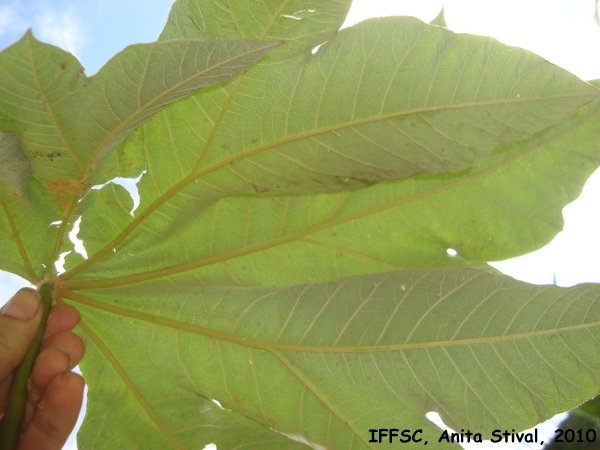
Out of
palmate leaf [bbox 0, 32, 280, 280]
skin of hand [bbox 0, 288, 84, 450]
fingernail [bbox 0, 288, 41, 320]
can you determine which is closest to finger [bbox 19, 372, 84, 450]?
skin of hand [bbox 0, 288, 84, 450]

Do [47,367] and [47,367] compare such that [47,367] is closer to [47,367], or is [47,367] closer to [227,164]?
[47,367]

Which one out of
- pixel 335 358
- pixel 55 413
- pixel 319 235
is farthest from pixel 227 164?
pixel 55 413

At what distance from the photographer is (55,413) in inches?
28.7

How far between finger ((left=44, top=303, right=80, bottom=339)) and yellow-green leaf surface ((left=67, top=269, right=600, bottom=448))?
3 centimetres

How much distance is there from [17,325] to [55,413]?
0.16m

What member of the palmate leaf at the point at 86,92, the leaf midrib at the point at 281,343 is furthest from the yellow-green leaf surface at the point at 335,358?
the palmate leaf at the point at 86,92

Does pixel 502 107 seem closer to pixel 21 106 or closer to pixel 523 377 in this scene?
pixel 523 377

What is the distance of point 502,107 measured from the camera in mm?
614

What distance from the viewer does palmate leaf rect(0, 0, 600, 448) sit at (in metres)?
0.61

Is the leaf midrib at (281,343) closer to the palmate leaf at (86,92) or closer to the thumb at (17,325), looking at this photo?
the thumb at (17,325)

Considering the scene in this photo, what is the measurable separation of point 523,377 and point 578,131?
15.5 inches

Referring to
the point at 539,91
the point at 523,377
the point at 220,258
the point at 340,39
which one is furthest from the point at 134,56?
the point at 523,377

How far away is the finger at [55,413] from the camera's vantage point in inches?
28.3

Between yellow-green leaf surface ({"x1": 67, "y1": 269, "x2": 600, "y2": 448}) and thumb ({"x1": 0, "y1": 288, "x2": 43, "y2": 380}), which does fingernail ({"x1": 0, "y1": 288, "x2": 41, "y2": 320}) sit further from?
yellow-green leaf surface ({"x1": 67, "y1": 269, "x2": 600, "y2": 448})
